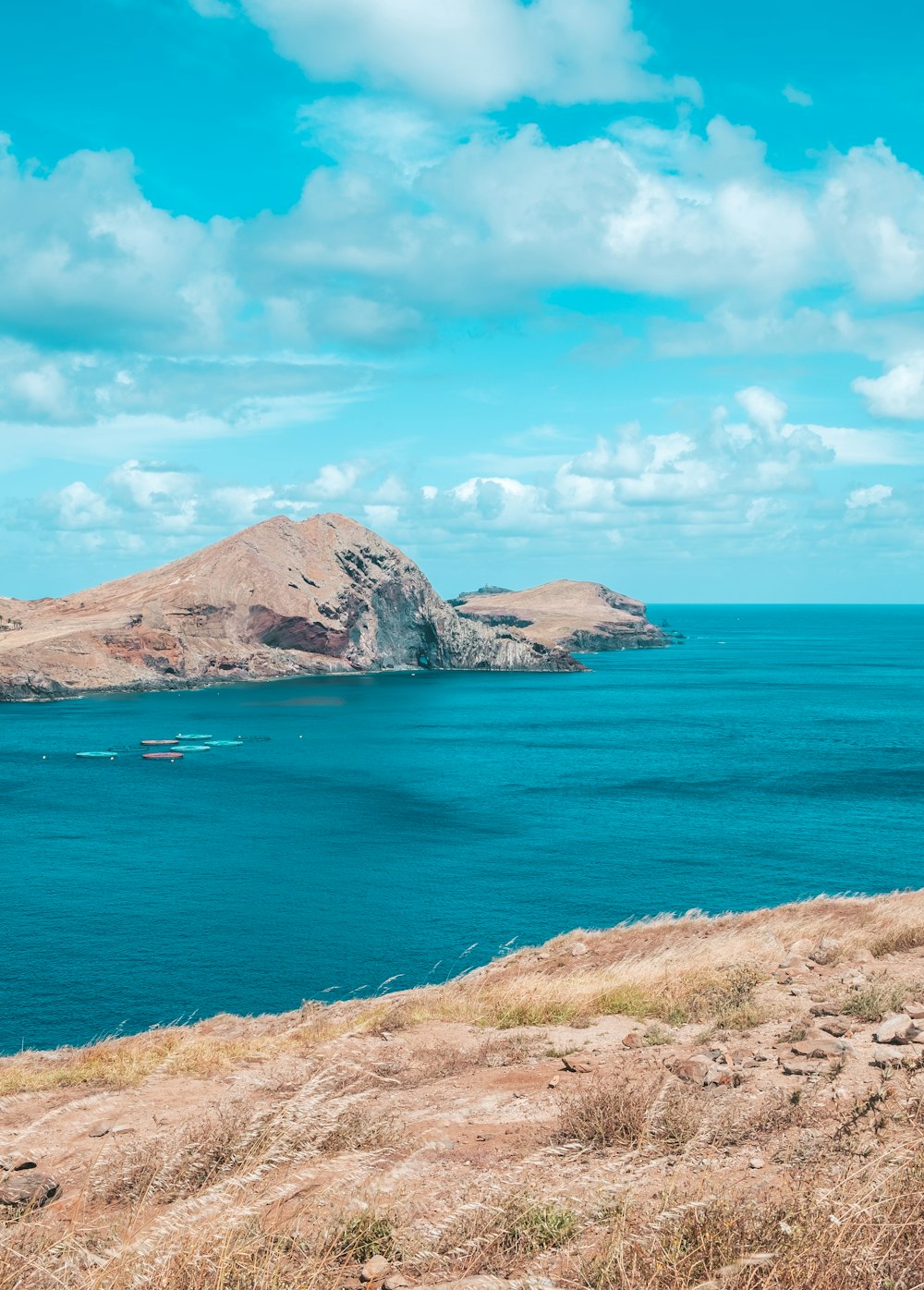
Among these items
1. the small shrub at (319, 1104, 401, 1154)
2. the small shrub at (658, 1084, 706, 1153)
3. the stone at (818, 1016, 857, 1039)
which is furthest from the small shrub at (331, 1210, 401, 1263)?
the stone at (818, 1016, 857, 1039)

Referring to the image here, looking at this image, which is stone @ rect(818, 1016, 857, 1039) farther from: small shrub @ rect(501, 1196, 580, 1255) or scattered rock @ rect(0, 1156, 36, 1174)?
scattered rock @ rect(0, 1156, 36, 1174)

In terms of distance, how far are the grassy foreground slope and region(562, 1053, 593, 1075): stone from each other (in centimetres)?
5

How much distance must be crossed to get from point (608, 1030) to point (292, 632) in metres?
173

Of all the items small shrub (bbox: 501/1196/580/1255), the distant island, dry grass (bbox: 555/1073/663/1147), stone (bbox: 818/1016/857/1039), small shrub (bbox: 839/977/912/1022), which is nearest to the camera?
small shrub (bbox: 501/1196/580/1255)

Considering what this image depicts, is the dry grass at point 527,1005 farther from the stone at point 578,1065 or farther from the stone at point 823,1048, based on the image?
the stone at point 578,1065

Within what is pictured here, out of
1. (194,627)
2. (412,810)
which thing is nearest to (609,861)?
(412,810)

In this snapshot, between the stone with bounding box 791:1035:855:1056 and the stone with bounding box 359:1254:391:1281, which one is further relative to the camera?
the stone with bounding box 791:1035:855:1056

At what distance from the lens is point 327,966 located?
41750 mm

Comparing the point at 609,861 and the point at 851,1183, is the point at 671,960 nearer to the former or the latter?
the point at 851,1183

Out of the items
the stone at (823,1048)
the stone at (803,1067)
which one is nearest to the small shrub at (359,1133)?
the stone at (803,1067)

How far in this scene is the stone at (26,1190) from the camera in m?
8.75

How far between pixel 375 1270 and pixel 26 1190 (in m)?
4.00

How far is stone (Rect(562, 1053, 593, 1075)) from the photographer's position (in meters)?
12.3

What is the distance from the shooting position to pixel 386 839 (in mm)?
65438
